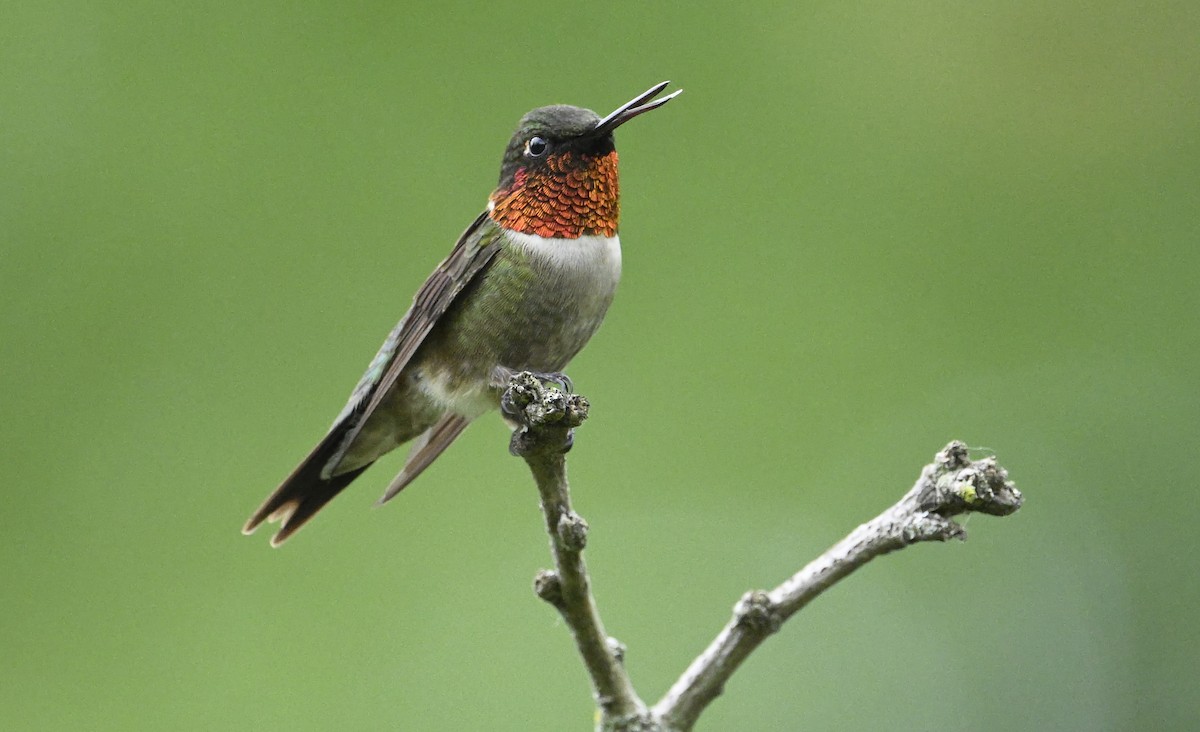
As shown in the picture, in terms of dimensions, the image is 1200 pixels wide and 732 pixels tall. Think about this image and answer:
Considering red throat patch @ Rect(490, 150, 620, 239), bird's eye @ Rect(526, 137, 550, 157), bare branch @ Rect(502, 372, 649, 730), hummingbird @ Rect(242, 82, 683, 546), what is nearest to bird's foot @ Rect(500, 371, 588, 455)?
bare branch @ Rect(502, 372, 649, 730)

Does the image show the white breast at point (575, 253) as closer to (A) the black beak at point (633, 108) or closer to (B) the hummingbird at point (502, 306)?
(B) the hummingbird at point (502, 306)

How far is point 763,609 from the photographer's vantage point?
196cm

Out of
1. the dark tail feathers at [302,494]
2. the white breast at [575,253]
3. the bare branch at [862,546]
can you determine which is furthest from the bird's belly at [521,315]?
the bare branch at [862,546]

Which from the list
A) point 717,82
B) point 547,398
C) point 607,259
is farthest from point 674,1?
point 547,398

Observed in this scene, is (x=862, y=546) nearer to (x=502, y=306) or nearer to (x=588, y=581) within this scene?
(x=588, y=581)

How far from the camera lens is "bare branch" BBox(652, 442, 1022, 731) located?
5.85 feet

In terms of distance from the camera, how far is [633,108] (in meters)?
2.69

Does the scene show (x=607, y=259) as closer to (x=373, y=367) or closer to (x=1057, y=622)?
(x=373, y=367)

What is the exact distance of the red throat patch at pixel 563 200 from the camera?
293 centimetres

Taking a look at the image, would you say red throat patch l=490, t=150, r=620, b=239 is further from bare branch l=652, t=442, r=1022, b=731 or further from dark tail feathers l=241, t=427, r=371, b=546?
bare branch l=652, t=442, r=1022, b=731

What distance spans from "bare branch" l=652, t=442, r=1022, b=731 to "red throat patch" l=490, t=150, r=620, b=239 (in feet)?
4.18

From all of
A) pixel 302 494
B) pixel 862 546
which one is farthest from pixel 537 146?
pixel 862 546

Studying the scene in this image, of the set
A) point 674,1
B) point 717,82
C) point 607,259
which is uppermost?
point 674,1

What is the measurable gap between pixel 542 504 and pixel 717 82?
357cm
